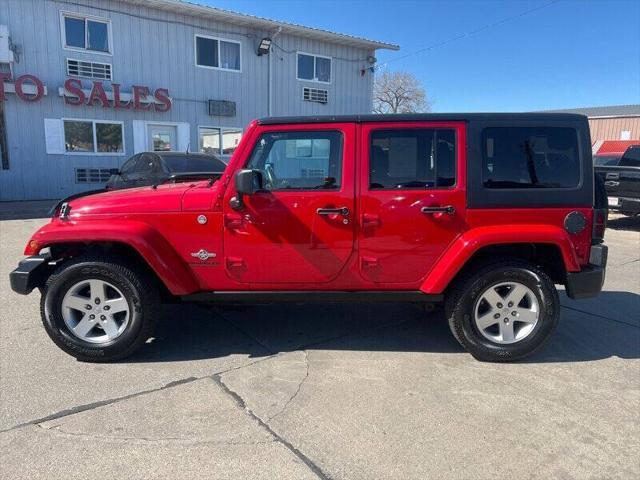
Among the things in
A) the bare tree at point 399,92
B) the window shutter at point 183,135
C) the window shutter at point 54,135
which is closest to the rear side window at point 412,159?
the window shutter at point 54,135

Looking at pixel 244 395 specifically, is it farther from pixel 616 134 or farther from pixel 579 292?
pixel 616 134

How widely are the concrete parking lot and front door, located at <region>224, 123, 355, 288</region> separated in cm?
80

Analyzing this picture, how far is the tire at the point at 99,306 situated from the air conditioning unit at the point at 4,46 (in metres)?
12.3

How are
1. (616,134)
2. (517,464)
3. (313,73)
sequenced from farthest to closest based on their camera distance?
(616,134), (313,73), (517,464)

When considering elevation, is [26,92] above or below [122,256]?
above

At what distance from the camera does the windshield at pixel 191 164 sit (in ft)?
28.8

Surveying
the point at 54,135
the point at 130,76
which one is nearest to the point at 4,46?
the point at 54,135

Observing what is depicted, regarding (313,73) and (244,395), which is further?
(313,73)

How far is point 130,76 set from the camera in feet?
48.4

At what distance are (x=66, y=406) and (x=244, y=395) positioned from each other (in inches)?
44.2

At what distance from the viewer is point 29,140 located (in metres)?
13.6

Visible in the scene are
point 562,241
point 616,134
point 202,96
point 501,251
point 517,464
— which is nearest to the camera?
point 517,464

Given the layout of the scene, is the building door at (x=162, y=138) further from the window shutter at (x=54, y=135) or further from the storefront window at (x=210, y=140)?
the window shutter at (x=54, y=135)

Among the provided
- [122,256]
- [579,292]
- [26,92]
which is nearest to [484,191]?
[579,292]
